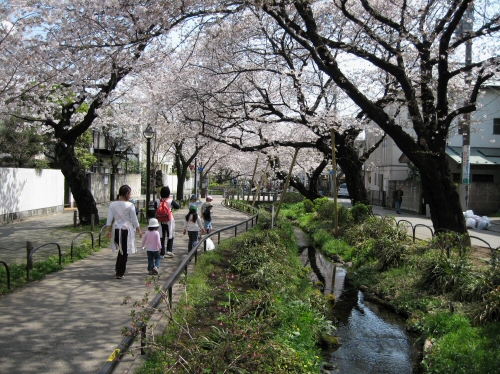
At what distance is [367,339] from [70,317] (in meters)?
4.69

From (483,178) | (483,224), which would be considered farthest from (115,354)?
(483,178)

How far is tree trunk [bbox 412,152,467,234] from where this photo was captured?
11.8m

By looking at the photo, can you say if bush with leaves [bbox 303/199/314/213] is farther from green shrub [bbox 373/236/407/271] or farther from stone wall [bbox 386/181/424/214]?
green shrub [bbox 373/236/407/271]

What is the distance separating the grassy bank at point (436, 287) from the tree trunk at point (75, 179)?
846 centimetres

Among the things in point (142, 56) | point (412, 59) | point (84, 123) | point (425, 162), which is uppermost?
point (412, 59)

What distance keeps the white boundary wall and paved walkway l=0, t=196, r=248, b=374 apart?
901 centimetres

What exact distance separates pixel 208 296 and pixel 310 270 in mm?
6150

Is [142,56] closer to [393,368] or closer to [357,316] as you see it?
[357,316]

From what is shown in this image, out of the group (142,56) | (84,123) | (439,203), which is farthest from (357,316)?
(84,123)

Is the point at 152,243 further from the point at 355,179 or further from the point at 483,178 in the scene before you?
the point at 483,178

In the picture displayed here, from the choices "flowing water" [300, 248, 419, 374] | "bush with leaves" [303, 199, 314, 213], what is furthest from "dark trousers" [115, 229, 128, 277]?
"bush with leaves" [303, 199, 314, 213]

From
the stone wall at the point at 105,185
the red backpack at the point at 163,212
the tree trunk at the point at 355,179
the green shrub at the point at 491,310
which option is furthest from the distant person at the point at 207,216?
the stone wall at the point at 105,185

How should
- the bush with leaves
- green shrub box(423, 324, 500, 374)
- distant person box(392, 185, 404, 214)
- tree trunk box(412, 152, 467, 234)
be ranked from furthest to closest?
1. distant person box(392, 185, 404, 214)
2. the bush with leaves
3. tree trunk box(412, 152, 467, 234)
4. green shrub box(423, 324, 500, 374)

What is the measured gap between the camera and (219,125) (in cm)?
1962
